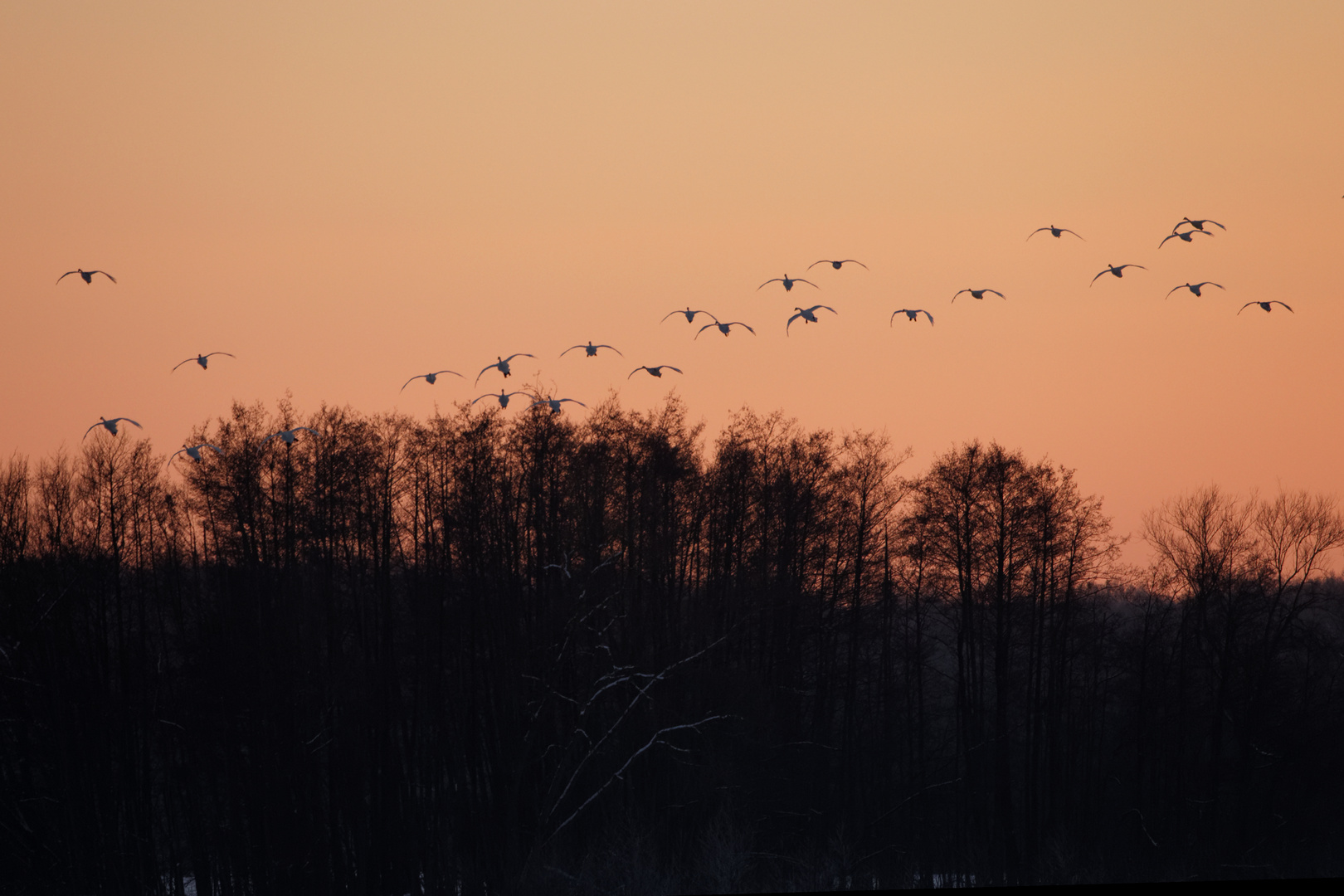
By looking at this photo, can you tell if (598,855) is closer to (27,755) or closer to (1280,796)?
(27,755)

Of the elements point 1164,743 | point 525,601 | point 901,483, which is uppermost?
point 901,483

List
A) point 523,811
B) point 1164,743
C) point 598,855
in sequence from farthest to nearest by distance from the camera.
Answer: point 1164,743 < point 523,811 < point 598,855

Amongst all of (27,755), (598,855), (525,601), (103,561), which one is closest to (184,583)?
(103,561)

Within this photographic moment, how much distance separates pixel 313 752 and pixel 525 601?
347 inches

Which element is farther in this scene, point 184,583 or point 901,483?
point 901,483

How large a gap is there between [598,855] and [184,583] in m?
17.1

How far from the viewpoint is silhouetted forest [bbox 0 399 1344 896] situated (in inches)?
1580

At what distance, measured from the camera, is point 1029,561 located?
44.8m

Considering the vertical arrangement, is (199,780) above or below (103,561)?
below

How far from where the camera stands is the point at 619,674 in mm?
41781

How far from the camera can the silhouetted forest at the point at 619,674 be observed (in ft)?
132

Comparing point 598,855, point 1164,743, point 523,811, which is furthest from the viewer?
point 1164,743

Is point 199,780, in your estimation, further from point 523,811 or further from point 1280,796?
point 1280,796

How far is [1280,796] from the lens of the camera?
42719 mm
